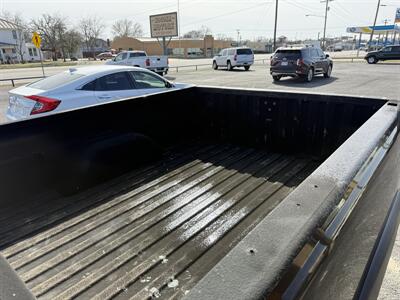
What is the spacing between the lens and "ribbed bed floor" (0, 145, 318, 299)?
196 centimetres

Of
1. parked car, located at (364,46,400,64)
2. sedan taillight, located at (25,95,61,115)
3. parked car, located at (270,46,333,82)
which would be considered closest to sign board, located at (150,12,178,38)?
parked car, located at (270,46,333,82)

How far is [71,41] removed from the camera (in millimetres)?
72875

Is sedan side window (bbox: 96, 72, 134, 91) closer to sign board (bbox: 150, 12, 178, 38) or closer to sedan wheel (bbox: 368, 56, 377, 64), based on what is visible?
sign board (bbox: 150, 12, 178, 38)

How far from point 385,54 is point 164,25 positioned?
23.2m

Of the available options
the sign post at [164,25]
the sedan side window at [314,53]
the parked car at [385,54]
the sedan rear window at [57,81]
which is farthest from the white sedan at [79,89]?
the parked car at [385,54]

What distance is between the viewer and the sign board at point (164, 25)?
31.7m

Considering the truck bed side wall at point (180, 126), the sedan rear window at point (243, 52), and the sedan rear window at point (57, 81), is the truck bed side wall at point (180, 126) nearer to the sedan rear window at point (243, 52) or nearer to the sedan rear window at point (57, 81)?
the sedan rear window at point (57, 81)

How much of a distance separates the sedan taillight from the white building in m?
72.7

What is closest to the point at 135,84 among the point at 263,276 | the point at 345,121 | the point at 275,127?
the point at 275,127

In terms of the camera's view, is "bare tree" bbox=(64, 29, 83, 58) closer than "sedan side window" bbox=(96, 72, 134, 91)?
→ No

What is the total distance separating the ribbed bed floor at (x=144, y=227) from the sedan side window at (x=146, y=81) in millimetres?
2991

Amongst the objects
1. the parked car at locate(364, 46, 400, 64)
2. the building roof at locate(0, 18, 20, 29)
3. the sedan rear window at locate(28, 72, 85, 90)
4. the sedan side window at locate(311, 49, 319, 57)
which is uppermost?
the building roof at locate(0, 18, 20, 29)

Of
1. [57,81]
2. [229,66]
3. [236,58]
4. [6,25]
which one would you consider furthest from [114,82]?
[6,25]

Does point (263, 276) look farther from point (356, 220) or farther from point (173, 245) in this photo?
point (173, 245)
